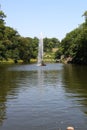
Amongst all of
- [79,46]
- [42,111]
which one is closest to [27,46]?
[79,46]

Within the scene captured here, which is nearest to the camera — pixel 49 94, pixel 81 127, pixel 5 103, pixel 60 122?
pixel 81 127

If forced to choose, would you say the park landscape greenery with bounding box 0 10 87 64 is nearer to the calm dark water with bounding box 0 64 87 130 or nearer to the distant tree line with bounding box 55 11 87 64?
the distant tree line with bounding box 55 11 87 64

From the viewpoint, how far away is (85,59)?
127 meters

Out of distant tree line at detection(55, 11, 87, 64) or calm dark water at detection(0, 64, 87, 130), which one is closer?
calm dark water at detection(0, 64, 87, 130)

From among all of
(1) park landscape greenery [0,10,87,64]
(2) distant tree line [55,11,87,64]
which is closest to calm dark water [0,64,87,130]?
(1) park landscape greenery [0,10,87,64]

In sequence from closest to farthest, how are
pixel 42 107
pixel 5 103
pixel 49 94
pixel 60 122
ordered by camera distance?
1. pixel 60 122
2. pixel 42 107
3. pixel 5 103
4. pixel 49 94

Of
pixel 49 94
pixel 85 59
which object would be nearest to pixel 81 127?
pixel 49 94

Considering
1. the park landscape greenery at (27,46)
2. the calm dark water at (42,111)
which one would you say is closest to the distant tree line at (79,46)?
the park landscape greenery at (27,46)

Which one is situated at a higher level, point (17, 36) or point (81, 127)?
point (17, 36)

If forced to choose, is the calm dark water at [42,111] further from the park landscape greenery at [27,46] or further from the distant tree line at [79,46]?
the distant tree line at [79,46]

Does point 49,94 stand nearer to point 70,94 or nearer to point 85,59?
point 70,94

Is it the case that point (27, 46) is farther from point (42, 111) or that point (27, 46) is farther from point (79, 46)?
point (42, 111)

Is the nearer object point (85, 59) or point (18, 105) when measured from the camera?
point (18, 105)

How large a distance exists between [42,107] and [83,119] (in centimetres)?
461
